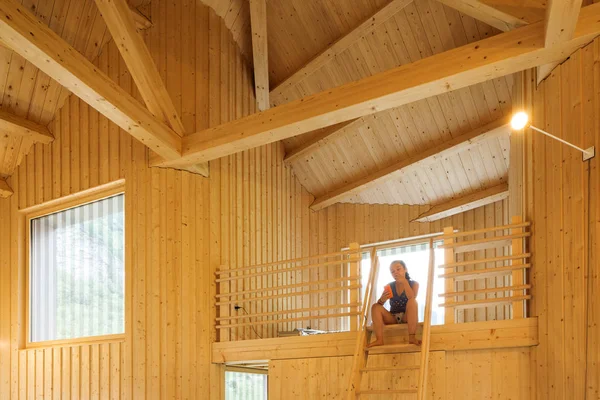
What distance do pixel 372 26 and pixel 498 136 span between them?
1.83 metres

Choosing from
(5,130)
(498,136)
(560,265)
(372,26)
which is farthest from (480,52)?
(5,130)

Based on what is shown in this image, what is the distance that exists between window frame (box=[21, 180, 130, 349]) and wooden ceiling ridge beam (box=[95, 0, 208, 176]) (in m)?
0.68

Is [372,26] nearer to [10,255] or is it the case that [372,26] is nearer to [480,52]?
[480,52]

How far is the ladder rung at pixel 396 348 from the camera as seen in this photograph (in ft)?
17.5

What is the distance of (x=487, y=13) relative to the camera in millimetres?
5395

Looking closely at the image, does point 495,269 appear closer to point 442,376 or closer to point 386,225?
point 442,376

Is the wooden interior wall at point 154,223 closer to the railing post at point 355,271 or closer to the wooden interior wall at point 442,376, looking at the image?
the wooden interior wall at point 442,376

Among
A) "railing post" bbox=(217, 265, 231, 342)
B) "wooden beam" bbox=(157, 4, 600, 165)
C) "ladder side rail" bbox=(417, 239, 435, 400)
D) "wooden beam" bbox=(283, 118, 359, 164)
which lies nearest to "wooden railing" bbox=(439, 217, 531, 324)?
"ladder side rail" bbox=(417, 239, 435, 400)

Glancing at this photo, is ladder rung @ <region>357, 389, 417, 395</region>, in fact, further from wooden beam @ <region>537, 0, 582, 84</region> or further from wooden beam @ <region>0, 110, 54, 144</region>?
wooden beam @ <region>0, 110, 54, 144</region>

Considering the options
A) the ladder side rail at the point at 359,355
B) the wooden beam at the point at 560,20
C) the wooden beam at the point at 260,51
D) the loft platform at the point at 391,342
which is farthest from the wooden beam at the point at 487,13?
the ladder side rail at the point at 359,355

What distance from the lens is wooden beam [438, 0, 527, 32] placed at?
4992mm

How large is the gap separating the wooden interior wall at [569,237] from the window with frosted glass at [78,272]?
12.3ft

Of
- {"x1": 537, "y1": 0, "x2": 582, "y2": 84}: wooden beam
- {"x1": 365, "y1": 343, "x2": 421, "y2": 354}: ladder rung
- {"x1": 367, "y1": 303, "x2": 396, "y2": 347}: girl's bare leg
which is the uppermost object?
{"x1": 537, "y1": 0, "x2": 582, "y2": 84}: wooden beam

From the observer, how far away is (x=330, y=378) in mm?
6000
